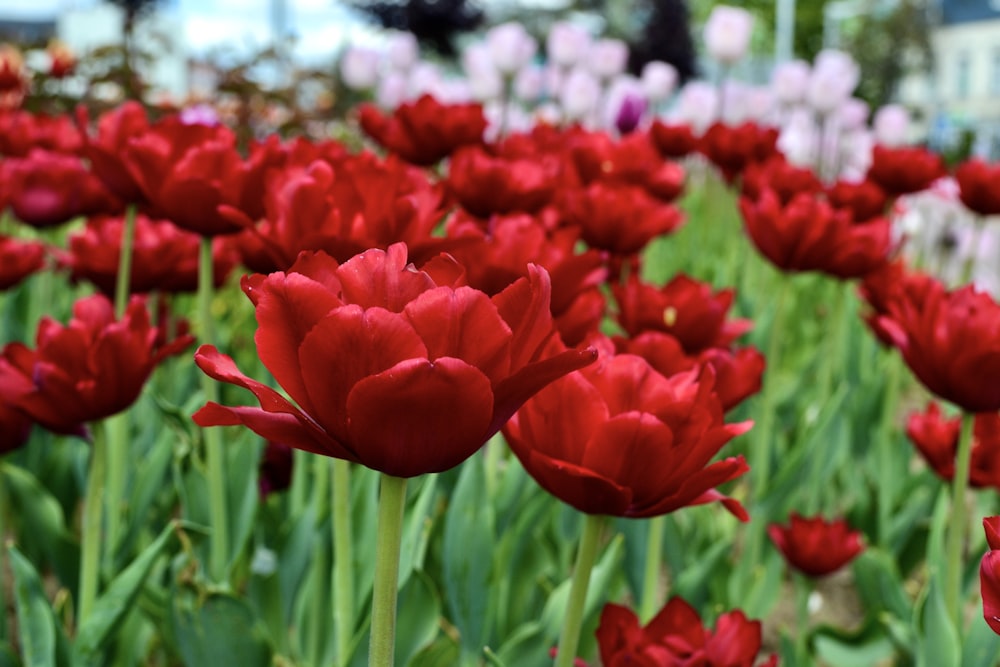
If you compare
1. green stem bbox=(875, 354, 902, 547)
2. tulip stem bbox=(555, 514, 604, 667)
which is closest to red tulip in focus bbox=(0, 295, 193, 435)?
tulip stem bbox=(555, 514, 604, 667)

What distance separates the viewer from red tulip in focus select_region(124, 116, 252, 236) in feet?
3.92

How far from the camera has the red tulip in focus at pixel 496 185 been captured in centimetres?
156

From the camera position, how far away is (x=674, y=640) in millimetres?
842

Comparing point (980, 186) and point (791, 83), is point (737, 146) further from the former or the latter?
point (791, 83)

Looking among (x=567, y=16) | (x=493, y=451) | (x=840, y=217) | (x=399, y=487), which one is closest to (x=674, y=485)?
(x=399, y=487)

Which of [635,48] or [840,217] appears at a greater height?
[840,217]

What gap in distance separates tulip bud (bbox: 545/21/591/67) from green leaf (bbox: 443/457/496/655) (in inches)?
161

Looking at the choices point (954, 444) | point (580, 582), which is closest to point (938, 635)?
point (954, 444)

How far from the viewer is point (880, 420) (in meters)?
2.48

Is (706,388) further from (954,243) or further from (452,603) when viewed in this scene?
(954,243)

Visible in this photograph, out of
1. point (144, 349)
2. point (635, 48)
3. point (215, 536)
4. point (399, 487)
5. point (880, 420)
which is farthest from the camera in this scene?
point (635, 48)

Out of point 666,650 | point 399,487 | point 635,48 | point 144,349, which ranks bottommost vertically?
point 635,48

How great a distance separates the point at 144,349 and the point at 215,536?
0.32 metres

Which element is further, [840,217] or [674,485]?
[840,217]
